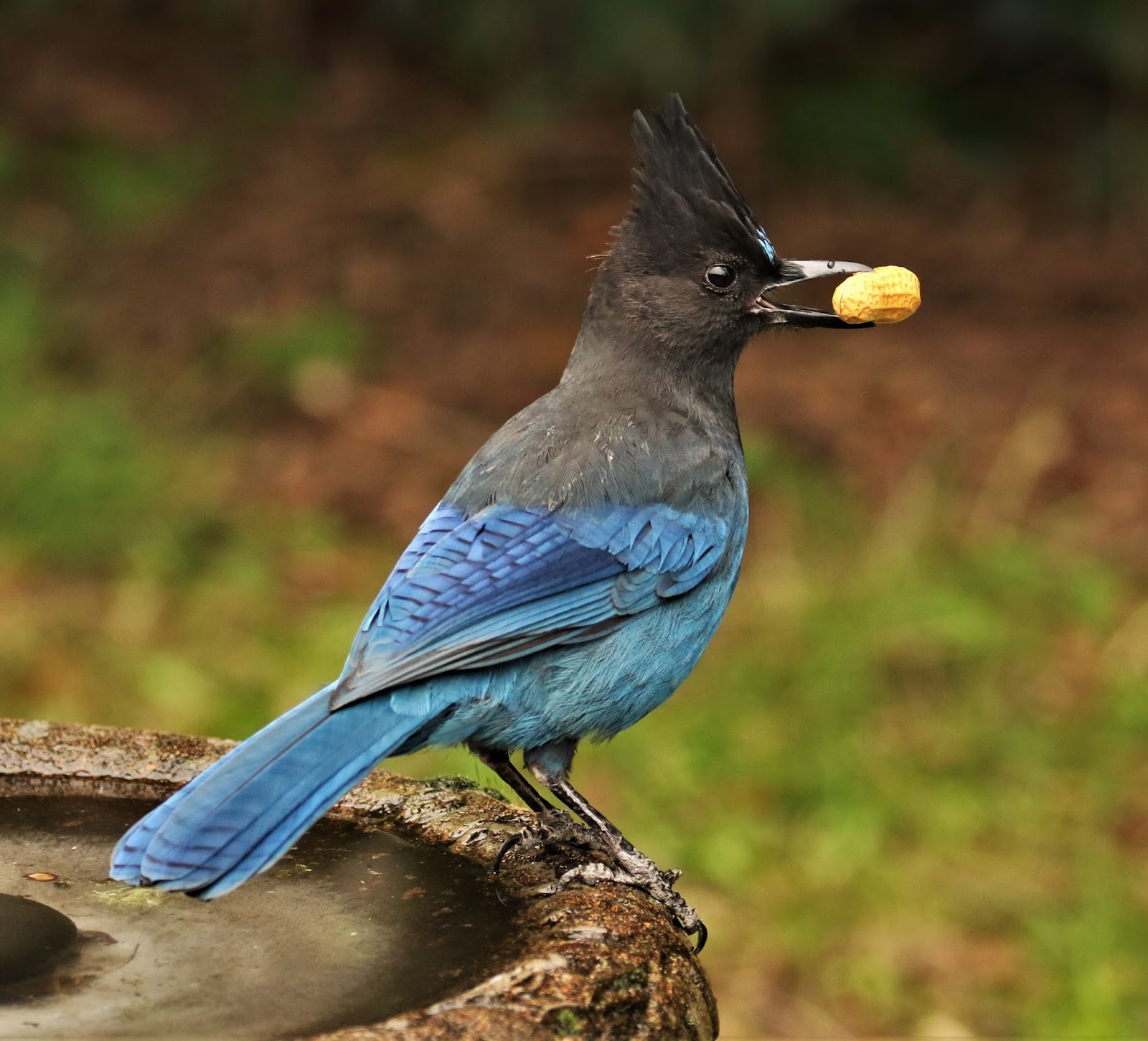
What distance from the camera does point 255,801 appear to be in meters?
2.54

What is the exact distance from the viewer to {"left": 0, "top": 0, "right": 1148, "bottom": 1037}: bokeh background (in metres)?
5.01

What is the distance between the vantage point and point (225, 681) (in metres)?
5.46

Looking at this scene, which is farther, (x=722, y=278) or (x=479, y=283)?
(x=479, y=283)

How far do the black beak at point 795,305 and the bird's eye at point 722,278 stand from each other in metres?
0.07

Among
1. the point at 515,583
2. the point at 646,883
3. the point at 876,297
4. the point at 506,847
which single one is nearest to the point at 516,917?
the point at 506,847

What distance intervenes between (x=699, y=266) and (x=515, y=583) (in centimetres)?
95

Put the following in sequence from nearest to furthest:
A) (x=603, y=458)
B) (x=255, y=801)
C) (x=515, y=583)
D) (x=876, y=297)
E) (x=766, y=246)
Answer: (x=255, y=801), (x=515, y=583), (x=603, y=458), (x=876, y=297), (x=766, y=246)

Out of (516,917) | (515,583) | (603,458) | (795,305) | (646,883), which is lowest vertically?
(516,917)

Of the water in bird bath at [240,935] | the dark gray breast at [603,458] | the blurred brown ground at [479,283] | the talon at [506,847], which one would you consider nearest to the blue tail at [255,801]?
the water in bird bath at [240,935]

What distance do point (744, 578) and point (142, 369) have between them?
8.60 ft

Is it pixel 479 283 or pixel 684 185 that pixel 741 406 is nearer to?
pixel 479 283

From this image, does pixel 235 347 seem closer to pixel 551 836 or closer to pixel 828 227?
pixel 828 227

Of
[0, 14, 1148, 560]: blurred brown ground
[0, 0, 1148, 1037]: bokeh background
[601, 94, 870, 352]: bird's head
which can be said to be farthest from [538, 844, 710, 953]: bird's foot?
[0, 14, 1148, 560]: blurred brown ground

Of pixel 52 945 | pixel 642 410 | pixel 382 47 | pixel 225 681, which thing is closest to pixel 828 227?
pixel 382 47
